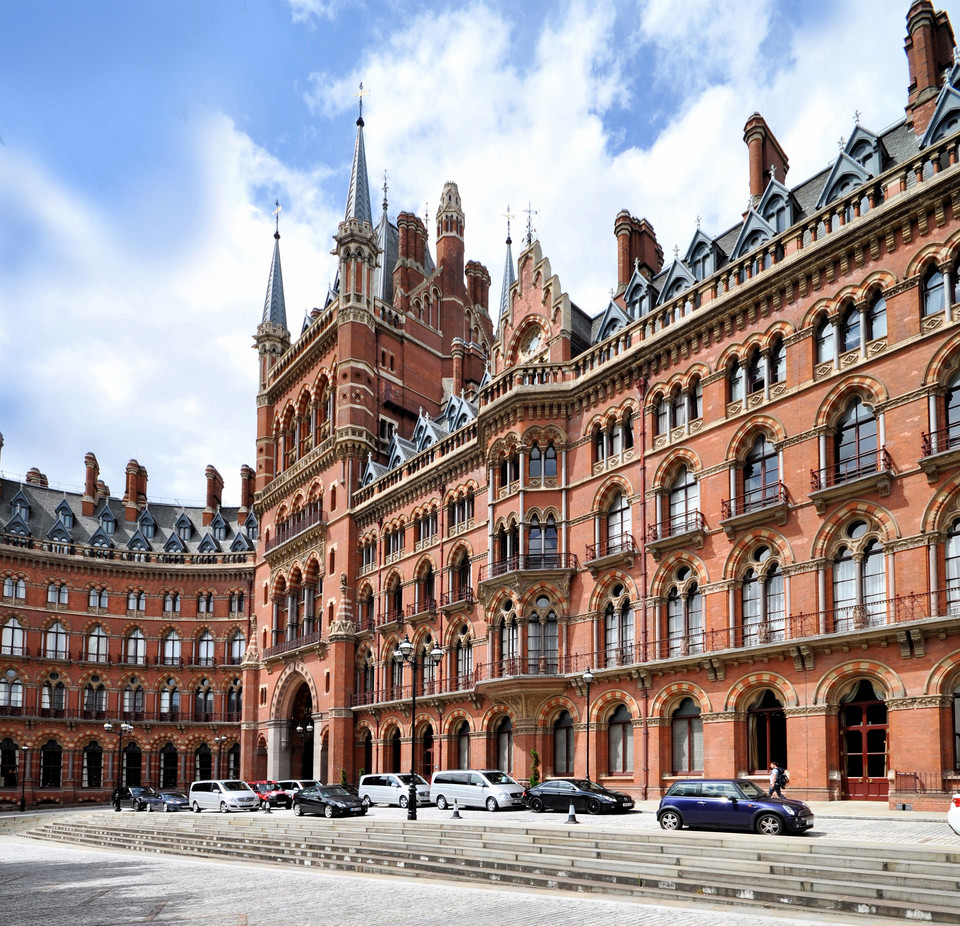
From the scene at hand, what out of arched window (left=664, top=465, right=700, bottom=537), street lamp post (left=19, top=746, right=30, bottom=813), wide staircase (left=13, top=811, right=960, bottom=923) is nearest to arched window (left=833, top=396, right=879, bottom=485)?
arched window (left=664, top=465, right=700, bottom=537)

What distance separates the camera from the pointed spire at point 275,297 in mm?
79938

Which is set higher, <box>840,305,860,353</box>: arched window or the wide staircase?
<box>840,305,860,353</box>: arched window

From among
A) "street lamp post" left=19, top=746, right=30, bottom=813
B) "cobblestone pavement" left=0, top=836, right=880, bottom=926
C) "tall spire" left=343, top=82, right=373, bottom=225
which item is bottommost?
"street lamp post" left=19, top=746, right=30, bottom=813

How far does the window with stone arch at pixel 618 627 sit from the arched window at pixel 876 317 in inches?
549

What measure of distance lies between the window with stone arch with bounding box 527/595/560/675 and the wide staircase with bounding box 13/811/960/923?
12.9 metres

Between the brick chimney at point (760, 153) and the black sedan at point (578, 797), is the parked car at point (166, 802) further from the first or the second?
the brick chimney at point (760, 153)

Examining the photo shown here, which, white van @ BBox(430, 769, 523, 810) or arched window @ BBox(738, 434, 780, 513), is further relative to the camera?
white van @ BBox(430, 769, 523, 810)

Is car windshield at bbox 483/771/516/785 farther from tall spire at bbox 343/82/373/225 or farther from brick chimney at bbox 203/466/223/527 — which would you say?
brick chimney at bbox 203/466/223/527

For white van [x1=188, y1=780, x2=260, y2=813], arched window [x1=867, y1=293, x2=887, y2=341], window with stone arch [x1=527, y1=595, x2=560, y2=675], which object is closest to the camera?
arched window [x1=867, y1=293, x2=887, y2=341]

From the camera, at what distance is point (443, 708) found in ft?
167

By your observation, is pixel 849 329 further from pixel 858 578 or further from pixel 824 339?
pixel 858 578

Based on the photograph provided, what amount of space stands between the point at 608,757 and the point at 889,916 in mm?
24380

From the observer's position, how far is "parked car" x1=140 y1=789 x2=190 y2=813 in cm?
5322

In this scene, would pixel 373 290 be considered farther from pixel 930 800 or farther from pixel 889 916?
pixel 889 916
